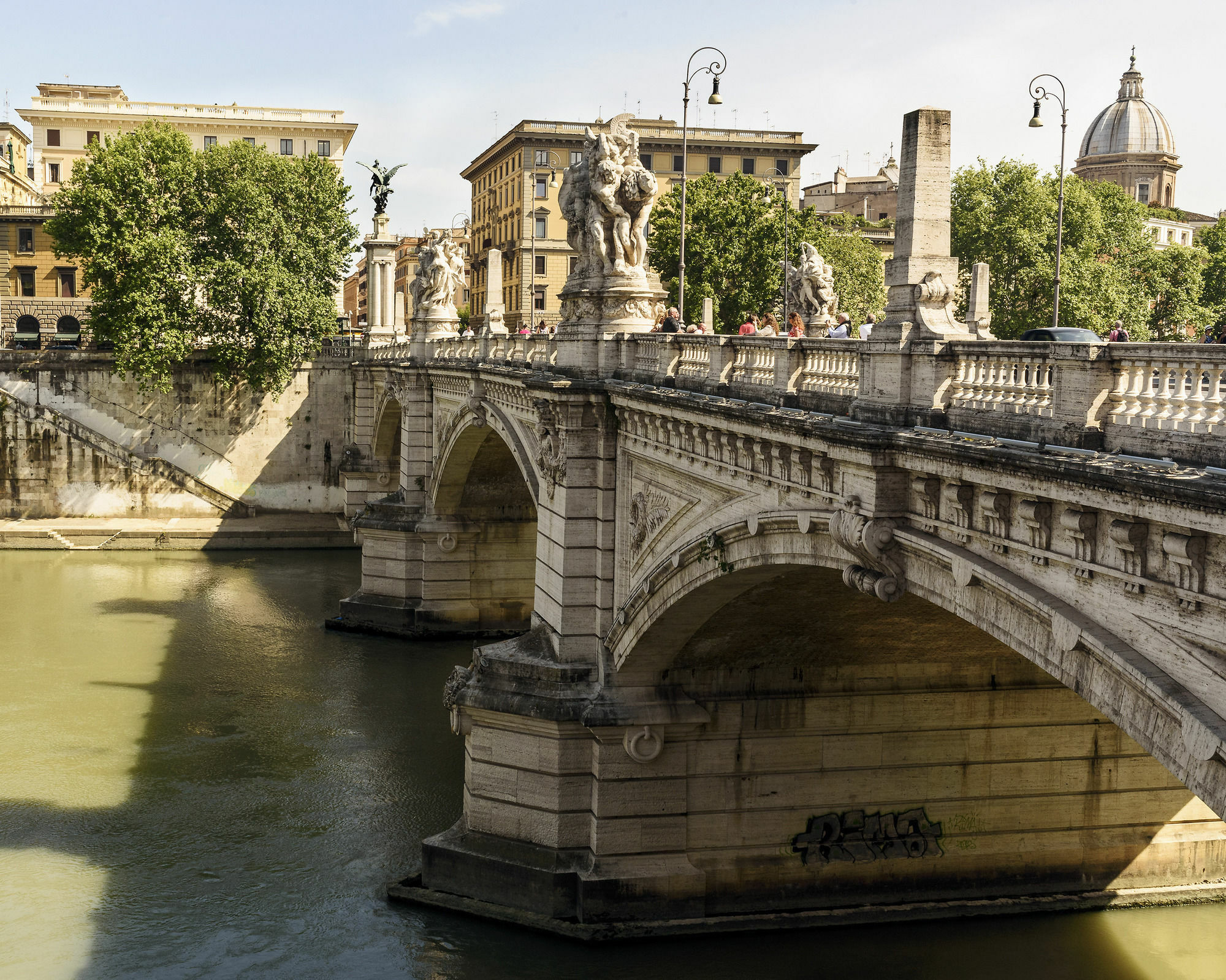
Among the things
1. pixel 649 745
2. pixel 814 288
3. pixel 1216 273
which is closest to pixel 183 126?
pixel 1216 273

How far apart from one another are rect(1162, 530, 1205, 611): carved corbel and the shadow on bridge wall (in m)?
9.95

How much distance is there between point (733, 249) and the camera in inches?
2085

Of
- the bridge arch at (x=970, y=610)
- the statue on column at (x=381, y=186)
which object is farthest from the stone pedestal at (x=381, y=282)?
the bridge arch at (x=970, y=610)

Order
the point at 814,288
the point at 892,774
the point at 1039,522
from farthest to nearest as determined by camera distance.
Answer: the point at 814,288 → the point at 892,774 → the point at 1039,522

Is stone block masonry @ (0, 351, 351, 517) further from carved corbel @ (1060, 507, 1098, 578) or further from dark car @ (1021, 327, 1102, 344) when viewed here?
carved corbel @ (1060, 507, 1098, 578)

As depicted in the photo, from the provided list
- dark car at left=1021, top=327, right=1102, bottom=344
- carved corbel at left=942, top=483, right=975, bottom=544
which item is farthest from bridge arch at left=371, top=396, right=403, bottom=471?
carved corbel at left=942, top=483, right=975, bottom=544

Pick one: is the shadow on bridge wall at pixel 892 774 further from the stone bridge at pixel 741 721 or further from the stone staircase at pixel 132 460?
the stone staircase at pixel 132 460

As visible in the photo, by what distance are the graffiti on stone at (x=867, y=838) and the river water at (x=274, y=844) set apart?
953 mm

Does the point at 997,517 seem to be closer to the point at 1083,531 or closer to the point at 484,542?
the point at 1083,531

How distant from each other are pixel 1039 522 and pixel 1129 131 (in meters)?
89.8

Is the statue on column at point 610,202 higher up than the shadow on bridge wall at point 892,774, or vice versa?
the statue on column at point 610,202

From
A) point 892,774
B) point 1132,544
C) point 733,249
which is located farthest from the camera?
point 733,249

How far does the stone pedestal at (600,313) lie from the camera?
1906 cm

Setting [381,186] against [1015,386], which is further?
[381,186]
